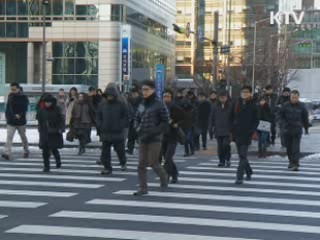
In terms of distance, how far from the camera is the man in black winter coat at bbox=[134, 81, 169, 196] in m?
10.4

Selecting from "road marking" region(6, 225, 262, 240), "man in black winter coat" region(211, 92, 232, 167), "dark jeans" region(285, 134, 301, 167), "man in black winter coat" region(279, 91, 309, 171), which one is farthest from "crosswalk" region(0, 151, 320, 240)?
"man in black winter coat" region(211, 92, 232, 167)

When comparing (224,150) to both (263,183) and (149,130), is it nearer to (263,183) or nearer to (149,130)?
(263,183)

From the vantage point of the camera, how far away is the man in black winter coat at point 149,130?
1041 cm

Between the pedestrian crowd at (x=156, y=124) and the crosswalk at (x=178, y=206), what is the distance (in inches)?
17.5

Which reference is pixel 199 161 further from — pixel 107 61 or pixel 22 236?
pixel 107 61

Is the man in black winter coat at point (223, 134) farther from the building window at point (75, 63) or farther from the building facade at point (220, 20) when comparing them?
the building facade at point (220, 20)

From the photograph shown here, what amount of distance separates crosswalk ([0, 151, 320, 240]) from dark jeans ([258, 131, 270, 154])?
301cm

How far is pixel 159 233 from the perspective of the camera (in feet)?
24.8

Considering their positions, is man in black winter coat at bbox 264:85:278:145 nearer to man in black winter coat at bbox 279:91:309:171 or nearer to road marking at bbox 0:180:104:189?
man in black winter coat at bbox 279:91:309:171

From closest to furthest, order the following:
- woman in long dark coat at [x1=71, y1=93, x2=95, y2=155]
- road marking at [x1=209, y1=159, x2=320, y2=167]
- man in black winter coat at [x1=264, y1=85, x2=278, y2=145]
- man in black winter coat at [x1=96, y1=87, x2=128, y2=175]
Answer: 1. man in black winter coat at [x1=96, y1=87, x2=128, y2=175]
2. road marking at [x1=209, y1=159, x2=320, y2=167]
3. woman in long dark coat at [x1=71, y1=93, x2=95, y2=155]
4. man in black winter coat at [x1=264, y1=85, x2=278, y2=145]

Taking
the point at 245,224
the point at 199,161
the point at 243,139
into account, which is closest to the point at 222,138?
the point at 199,161

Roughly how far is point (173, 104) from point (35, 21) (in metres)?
54.9

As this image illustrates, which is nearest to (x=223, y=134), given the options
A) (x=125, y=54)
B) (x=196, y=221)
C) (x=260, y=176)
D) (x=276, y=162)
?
(x=260, y=176)

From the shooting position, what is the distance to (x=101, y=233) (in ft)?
24.7
